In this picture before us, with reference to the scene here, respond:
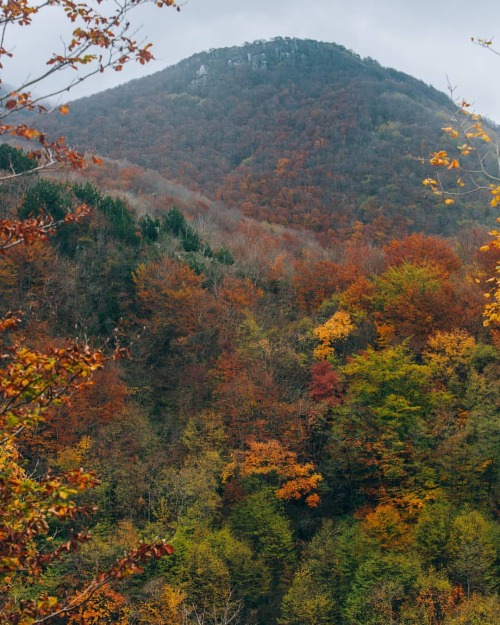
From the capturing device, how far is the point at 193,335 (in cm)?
3484

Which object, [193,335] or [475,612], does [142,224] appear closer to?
[193,335]

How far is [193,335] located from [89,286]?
8313 mm

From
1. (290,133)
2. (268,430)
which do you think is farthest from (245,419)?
(290,133)

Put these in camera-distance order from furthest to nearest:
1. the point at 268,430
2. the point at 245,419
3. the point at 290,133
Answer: the point at 290,133
the point at 245,419
the point at 268,430

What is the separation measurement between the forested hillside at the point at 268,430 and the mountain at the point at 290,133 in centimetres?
2983

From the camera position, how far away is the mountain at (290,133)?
231 ft

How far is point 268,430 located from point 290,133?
3048 inches

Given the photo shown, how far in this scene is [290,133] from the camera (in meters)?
95.9

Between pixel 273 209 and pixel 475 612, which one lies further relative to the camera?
pixel 273 209

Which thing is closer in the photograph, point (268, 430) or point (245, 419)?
point (268, 430)

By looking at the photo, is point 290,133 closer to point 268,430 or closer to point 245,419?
point 245,419

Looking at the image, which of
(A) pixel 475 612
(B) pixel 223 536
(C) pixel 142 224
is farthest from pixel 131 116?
(A) pixel 475 612

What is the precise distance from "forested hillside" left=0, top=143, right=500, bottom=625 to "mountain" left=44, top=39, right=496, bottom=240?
2983 cm

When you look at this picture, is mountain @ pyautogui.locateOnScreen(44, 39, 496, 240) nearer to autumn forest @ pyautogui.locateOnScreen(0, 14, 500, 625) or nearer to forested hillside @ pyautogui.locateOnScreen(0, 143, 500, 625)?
autumn forest @ pyautogui.locateOnScreen(0, 14, 500, 625)
